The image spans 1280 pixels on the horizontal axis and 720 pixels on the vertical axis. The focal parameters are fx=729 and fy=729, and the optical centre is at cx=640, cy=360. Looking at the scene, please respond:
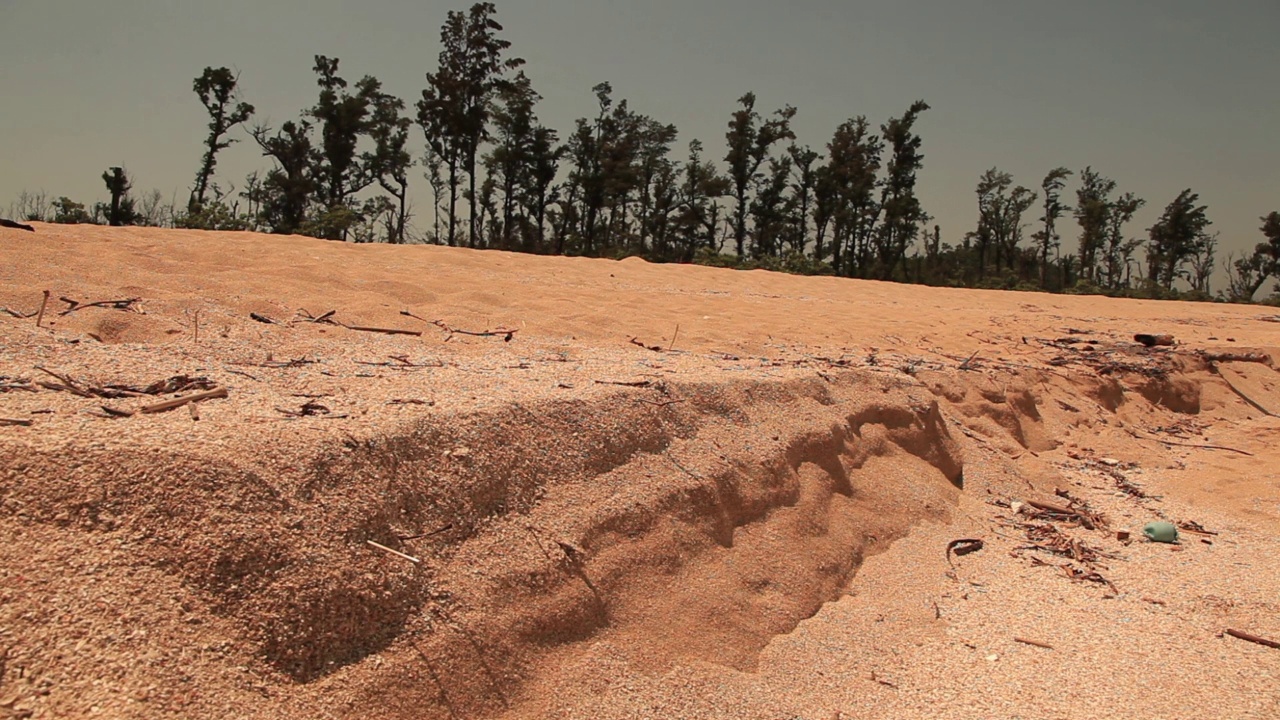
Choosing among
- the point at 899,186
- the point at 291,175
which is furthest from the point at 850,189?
the point at 291,175

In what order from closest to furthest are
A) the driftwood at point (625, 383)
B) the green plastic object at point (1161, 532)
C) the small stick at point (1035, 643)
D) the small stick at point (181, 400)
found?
the small stick at point (181, 400)
the small stick at point (1035, 643)
the driftwood at point (625, 383)
the green plastic object at point (1161, 532)

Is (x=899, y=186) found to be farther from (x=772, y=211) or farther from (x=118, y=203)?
(x=118, y=203)

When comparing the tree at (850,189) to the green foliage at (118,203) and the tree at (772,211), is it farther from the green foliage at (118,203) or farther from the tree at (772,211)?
the green foliage at (118,203)

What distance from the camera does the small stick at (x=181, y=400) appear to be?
6.75 feet

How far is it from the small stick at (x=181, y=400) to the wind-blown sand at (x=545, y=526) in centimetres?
6

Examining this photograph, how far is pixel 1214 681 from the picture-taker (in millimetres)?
2348

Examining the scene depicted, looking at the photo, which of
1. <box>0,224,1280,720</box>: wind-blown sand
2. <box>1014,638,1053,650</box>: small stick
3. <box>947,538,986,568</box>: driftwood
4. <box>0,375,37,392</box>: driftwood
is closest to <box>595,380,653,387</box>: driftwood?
<box>0,224,1280,720</box>: wind-blown sand

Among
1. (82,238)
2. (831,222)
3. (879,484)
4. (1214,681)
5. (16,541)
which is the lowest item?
(1214,681)

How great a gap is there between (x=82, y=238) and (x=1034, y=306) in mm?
10299

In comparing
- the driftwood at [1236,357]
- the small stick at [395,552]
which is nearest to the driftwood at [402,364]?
the small stick at [395,552]

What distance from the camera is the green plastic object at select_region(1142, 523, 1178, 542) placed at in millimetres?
3660

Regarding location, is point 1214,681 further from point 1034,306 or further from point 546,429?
point 1034,306

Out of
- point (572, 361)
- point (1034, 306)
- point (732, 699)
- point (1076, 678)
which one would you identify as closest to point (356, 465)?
point (732, 699)

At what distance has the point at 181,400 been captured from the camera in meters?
2.16
